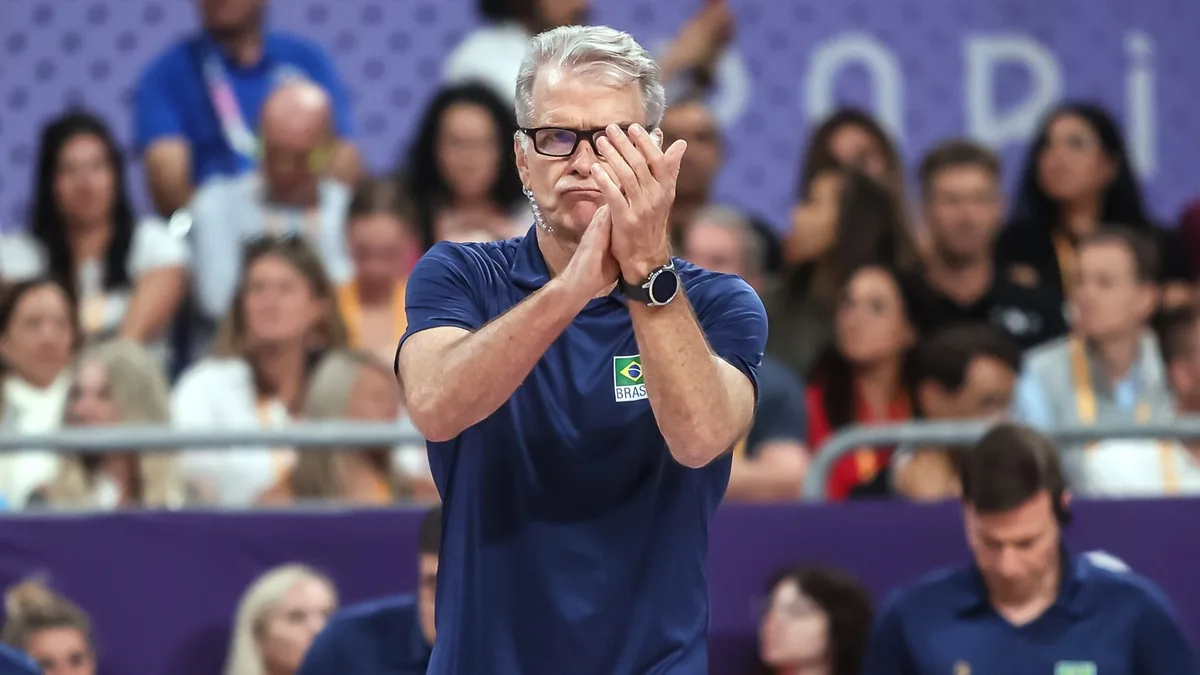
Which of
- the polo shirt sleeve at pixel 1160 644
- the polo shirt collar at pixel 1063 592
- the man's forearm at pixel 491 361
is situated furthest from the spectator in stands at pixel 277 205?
the man's forearm at pixel 491 361

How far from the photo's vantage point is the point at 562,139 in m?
3.26

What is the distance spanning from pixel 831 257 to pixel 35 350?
2723 millimetres

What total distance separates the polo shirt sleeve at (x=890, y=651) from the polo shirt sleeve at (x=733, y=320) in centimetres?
227

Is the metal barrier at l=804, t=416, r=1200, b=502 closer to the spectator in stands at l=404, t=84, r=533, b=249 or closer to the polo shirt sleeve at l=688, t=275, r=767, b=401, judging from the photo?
the spectator in stands at l=404, t=84, r=533, b=249

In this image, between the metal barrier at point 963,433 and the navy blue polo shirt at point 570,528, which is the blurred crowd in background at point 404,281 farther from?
the navy blue polo shirt at point 570,528

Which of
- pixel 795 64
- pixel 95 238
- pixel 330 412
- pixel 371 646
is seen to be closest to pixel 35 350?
pixel 95 238

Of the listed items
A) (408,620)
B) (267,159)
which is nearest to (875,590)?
(408,620)

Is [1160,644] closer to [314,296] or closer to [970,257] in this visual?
[970,257]

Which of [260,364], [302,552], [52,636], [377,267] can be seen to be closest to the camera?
[52,636]

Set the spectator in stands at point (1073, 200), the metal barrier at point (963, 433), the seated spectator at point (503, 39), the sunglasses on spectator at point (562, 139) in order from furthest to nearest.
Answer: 1. the seated spectator at point (503, 39)
2. the spectator in stands at point (1073, 200)
3. the metal barrier at point (963, 433)
4. the sunglasses on spectator at point (562, 139)

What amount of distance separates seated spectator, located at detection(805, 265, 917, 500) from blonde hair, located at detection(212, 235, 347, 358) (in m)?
1.60

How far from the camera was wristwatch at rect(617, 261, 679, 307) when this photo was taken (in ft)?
10.3

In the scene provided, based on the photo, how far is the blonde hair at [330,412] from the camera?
6.54 m

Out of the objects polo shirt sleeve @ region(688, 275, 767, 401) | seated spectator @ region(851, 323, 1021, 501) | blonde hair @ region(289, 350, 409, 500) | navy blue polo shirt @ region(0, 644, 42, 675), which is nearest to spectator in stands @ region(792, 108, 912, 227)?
seated spectator @ region(851, 323, 1021, 501)
